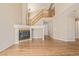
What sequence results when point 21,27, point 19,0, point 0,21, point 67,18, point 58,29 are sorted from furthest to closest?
point 58,29
point 67,18
point 21,27
point 0,21
point 19,0

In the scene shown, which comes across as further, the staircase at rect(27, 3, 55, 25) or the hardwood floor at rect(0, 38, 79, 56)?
the staircase at rect(27, 3, 55, 25)

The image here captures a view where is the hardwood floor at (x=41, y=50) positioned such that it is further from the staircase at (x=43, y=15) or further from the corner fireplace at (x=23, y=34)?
the staircase at (x=43, y=15)

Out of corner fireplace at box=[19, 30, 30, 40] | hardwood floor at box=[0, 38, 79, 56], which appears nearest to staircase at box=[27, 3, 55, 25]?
corner fireplace at box=[19, 30, 30, 40]

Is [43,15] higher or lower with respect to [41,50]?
higher

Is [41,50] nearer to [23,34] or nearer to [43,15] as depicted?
[23,34]

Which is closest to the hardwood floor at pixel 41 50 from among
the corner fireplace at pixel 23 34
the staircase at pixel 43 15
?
the corner fireplace at pixel 23 34

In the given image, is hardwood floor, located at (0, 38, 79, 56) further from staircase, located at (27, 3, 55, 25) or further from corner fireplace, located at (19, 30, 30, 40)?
staircase, located at (27, 3, 55, 25)

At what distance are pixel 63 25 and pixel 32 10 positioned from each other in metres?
5.67

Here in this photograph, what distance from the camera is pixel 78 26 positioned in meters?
11.2

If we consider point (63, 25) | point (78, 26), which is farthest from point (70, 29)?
point (78, 26)

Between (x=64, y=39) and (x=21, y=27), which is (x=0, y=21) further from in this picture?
(x=64, y=39)

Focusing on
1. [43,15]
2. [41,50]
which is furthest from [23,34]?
[43,15]

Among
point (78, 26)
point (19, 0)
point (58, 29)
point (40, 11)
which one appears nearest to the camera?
point (19, 0)

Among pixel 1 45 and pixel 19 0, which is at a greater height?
pixel 19 0
